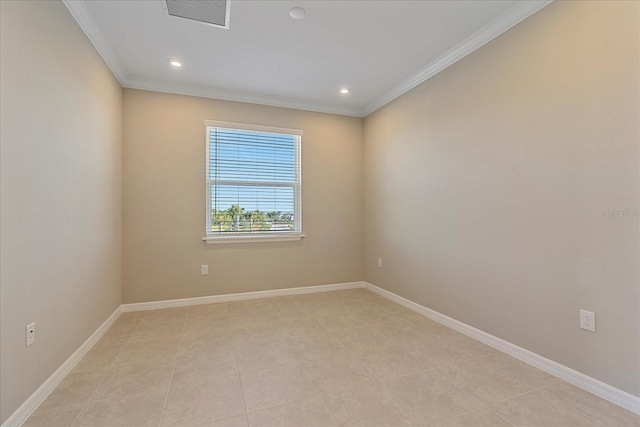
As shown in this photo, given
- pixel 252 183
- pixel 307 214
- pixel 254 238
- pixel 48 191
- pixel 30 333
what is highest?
pixel 252 183

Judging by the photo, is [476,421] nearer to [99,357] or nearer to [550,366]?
[550,366]

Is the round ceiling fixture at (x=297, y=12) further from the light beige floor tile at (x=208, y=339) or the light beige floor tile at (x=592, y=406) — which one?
the light beige floor tile at (x=592, y=406)

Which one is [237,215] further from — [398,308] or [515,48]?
[515,48]

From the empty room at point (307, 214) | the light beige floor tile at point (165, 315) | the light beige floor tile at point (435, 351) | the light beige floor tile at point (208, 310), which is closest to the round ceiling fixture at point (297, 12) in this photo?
the empty room at point (307, 214)

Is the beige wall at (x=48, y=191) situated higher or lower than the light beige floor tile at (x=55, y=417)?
higher

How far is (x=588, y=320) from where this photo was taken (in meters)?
1.76

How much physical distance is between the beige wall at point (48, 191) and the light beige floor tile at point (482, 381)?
2.46 meters

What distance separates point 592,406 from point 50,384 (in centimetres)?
315

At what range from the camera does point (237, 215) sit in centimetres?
364

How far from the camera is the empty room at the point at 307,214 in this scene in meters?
1.58

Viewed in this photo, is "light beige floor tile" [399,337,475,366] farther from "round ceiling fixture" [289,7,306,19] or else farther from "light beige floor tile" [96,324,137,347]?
"round ceiling fixture" [289,7,306,19]

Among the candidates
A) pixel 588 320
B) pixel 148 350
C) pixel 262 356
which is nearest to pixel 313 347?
pixel 262 356

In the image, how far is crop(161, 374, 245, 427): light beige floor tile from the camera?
4.94 ft

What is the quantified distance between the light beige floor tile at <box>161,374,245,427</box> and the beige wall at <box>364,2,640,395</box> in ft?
6.64
